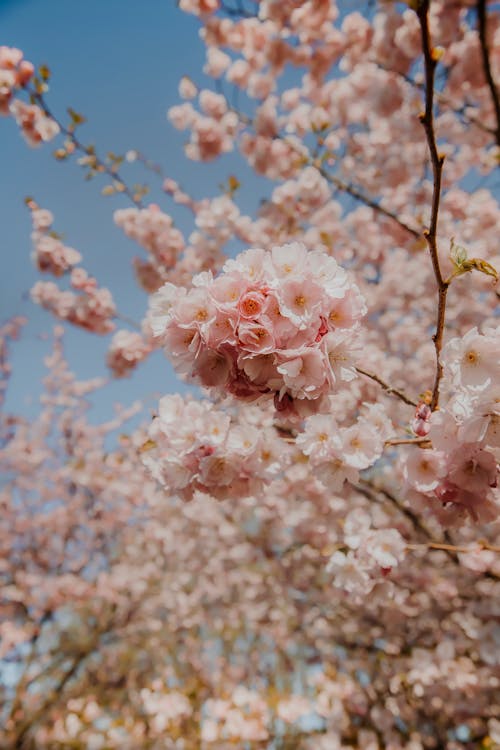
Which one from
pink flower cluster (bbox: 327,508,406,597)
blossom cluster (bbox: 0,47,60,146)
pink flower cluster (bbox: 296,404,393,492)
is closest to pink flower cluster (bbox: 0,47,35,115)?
blossom cluster (bbox: 0,47,60,146)

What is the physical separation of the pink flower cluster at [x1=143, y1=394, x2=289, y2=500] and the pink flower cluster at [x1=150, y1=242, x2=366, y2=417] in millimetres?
385

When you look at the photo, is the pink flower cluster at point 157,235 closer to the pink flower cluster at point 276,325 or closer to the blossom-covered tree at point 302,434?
the blossom-covered tree at point 302,434

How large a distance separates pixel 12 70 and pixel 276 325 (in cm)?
377

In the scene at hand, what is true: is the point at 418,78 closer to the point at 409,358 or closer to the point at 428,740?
the point at 409,358

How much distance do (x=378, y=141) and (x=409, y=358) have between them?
315 cm

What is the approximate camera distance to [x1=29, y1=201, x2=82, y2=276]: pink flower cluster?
15.0 feet

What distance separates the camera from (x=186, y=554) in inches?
393

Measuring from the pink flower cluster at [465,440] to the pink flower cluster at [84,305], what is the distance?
12.7 ft

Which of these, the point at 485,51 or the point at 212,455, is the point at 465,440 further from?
the point at 485,51

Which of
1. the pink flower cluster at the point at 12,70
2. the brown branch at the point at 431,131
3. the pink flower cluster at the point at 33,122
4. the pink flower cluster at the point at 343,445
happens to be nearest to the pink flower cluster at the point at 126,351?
the pink flower cluster at the point at 33,122

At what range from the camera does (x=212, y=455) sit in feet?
5.66

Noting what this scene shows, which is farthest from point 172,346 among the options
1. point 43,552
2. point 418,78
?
point 43,552

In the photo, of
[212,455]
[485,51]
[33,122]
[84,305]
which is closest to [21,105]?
[33,122]

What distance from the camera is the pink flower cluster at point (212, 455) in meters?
1.75
